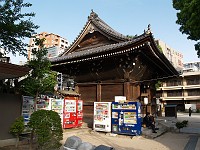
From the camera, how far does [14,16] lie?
1263 centimetres

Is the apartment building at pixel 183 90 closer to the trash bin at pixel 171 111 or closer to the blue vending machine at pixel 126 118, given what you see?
the trash bin at pixel 171 111

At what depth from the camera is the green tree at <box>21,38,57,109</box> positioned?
1124 centimetres

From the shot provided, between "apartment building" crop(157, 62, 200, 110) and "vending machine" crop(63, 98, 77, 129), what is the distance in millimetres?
47198

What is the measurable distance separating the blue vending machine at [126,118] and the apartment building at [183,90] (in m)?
46.6

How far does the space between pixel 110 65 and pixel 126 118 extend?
5.39m

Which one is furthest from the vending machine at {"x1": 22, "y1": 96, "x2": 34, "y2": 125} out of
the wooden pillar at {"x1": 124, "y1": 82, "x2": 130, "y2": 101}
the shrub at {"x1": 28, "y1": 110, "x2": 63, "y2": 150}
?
the wooden pillar at {"x1": 124, "y1": 82, "x2": 130, "y2": 101}

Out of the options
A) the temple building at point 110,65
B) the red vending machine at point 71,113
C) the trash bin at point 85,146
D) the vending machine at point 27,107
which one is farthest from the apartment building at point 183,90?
the trash bin at point 85,146

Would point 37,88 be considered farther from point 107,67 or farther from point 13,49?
point 107,67

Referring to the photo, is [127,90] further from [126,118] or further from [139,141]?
[139,141]

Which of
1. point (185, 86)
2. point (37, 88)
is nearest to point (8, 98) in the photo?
point (37, 88)

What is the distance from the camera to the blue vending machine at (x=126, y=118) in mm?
13539

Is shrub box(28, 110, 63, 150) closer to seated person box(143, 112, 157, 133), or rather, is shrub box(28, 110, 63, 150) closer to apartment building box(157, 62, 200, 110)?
seated person box(143, 112, 157, 133)

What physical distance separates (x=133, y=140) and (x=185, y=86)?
2068 inches

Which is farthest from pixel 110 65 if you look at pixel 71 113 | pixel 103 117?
pixel 71 113
